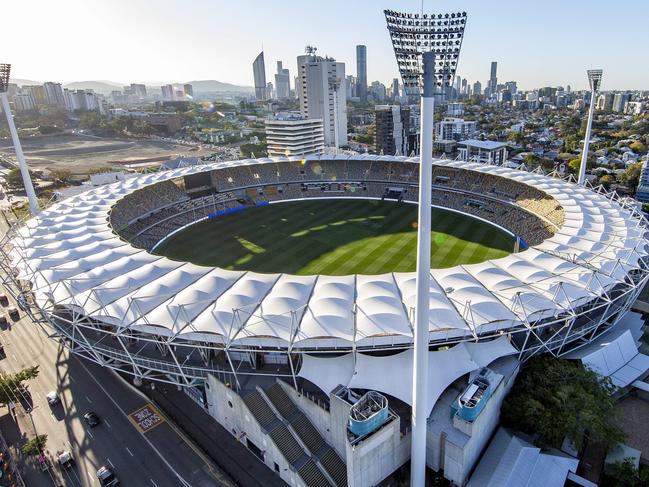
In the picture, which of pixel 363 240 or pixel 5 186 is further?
pixel 5 186

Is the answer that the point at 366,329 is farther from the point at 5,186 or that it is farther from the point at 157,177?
the point at 5,186

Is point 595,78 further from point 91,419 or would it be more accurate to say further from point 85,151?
point 85,151

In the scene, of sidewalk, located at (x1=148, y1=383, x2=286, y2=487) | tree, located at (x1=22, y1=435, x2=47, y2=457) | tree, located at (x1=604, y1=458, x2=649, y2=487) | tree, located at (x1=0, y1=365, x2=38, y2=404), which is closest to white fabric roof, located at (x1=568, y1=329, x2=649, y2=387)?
tree, located at (x1=604, y1=458, x2=649, y2=487)

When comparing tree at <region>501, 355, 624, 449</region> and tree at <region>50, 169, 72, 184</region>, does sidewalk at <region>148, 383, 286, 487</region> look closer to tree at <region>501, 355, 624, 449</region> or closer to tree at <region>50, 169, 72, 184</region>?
tree at <region>501, 355, 624, 449</region>

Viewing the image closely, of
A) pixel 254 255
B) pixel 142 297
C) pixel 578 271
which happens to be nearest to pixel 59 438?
pixel 142 297

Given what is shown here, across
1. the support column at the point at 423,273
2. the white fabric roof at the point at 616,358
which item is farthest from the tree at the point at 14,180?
the white fabric roof at the point at 616,358

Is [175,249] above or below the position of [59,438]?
above

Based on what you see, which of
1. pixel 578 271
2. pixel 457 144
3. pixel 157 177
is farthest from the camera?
pixel 457 144
